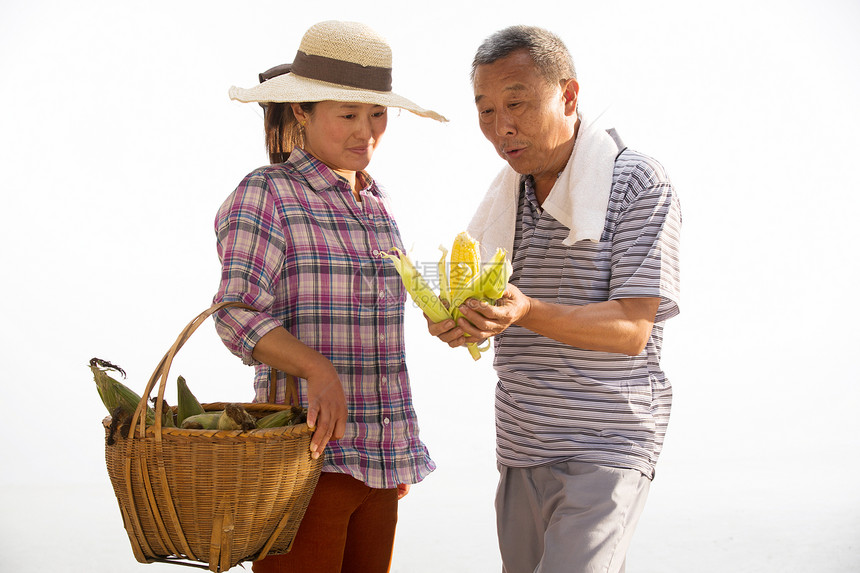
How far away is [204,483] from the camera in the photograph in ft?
4.75

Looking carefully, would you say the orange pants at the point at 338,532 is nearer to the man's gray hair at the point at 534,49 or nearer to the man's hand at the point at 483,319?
the man's hand at the point at 483,319

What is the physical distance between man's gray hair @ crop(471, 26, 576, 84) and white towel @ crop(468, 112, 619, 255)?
0.15 m

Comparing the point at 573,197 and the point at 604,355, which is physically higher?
the point at 573,197

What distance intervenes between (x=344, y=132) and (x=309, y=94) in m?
0.11

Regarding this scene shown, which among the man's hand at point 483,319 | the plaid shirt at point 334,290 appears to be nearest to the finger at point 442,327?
the man's hand at point 483,319

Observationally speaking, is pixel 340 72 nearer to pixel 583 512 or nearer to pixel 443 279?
pixel 443 279

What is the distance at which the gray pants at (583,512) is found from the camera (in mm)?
1648

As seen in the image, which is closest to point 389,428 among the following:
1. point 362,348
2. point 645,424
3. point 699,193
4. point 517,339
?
point 362,348

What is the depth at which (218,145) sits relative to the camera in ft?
17.4

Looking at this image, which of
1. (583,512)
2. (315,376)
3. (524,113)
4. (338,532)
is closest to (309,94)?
(524,113)

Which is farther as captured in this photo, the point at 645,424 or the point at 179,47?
the point at 179,47

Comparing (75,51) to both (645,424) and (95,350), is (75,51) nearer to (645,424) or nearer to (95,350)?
(95,350)

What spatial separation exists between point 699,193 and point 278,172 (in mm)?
4432

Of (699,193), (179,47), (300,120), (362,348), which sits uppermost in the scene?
(179,47)
